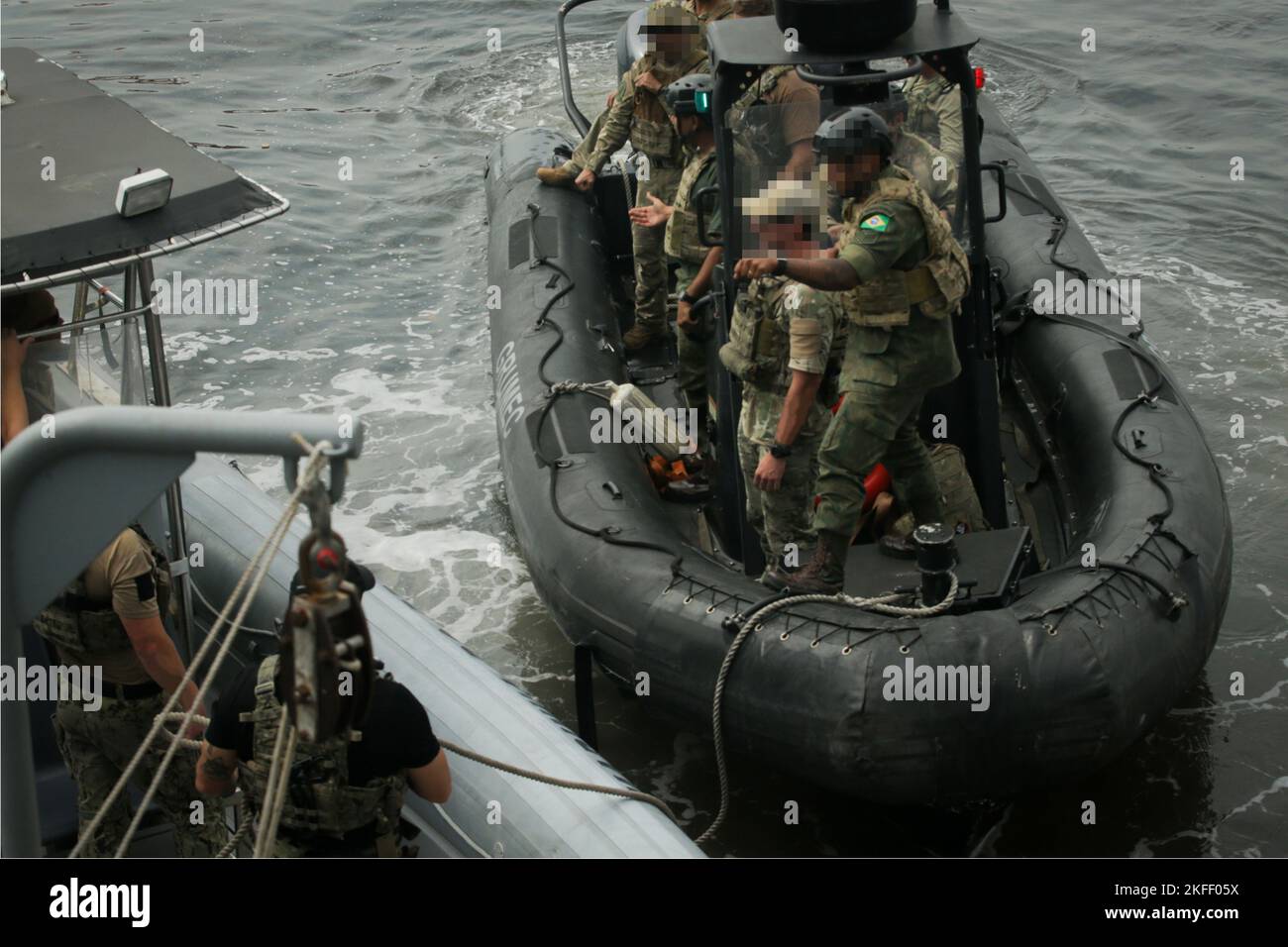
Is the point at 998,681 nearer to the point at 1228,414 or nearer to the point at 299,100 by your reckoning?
the point at 1228,414

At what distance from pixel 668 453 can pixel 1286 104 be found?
7.60 m

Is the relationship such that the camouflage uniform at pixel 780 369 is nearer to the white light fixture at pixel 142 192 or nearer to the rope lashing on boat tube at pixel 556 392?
the rope lashing on boat tube at pixel 556 392

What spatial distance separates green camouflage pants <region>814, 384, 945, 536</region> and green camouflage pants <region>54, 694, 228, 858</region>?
2005 millimetres

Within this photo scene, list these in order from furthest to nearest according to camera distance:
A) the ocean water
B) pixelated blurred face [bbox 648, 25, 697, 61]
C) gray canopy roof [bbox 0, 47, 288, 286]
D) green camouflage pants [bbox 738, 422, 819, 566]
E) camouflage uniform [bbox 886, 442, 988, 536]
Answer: pixelated blurred face [bbox 648, 25, 697, 61] < the ocean water < camouflage uniform [bbox 886, 442, 988, 536] < green camouflage pants [bbox 738, 422, 819, 566] < gray canopy roof [bbox 0, 47, 288, 286]

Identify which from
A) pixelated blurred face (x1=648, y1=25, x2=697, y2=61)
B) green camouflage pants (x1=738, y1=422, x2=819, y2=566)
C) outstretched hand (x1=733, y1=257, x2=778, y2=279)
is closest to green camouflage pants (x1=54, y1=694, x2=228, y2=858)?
outstretched hand (x1=733, y1=257, x2=778, y2=279)

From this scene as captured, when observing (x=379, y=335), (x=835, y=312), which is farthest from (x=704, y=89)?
(x=379, y=335)

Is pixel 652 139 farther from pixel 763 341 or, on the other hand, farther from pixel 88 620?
pixel 88 620

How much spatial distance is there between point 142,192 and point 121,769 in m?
1.46

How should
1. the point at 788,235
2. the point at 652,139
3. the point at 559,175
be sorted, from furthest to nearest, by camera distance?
the point at 559,175 < the point at 652,139 < the point at 788,235

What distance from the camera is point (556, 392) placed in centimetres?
581

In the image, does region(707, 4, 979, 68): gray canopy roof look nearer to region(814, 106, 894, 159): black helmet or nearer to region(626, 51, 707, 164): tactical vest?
region(814, 106, 894, 159): black helmet

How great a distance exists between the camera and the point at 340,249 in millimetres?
10312

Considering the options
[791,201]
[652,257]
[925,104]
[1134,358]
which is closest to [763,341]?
[791,201]

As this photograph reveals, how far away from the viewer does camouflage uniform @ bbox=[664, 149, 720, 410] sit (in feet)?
18.5
